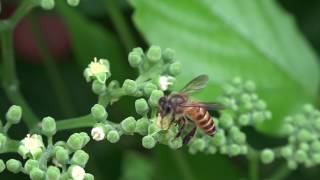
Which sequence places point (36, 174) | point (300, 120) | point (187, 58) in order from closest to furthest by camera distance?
point (36, 174) → point (300, 120) → point (187, 58)

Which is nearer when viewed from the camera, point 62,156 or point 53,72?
point 62,156

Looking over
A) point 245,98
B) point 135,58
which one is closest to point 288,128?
point 245,98

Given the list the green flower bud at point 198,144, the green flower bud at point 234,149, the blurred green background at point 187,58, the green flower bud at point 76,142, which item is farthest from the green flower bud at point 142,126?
the blurred green background at point 187,58

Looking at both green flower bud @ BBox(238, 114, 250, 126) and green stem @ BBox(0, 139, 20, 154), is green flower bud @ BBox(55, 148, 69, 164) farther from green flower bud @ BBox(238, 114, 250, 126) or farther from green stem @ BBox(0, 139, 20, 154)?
green flower bud @ BBox(238, 114, 250, 126)

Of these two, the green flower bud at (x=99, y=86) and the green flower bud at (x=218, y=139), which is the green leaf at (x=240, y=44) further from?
the green flower bud at (x=99, y=86)

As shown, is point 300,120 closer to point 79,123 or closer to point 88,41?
point 79,123

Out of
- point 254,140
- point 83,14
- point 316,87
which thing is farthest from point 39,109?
point 316,87
